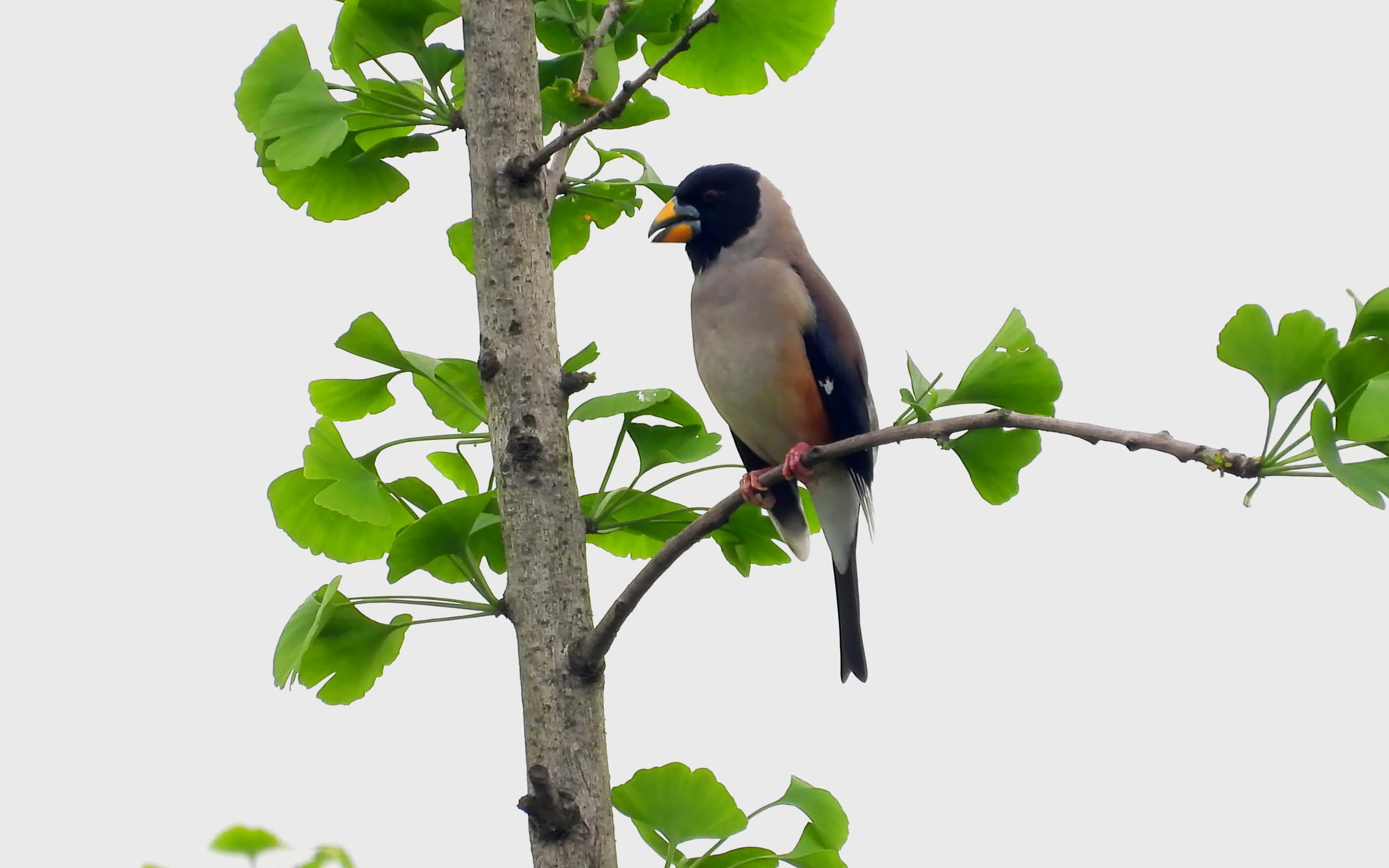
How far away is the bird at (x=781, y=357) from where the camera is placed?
3133 mm

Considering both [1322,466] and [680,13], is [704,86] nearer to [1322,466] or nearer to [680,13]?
[680,13]

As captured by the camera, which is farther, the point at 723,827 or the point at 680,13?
the point at 680,13

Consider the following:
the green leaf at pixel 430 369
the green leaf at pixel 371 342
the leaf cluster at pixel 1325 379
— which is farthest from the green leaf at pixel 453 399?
the leaf cluster at pixel 1325 379

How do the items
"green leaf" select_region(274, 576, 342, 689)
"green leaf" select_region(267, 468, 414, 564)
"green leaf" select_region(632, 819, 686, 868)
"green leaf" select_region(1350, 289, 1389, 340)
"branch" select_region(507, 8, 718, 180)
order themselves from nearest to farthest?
"green leaf" select_region(1350, 289, 1389, 340) → "branch" select_region(507, 8, 718, 180) → "green leaf" select_region(274, 576, 342, 689) → "green leaf" select_region(632, 819, 686, 868) → "green leaf" select_region(267, 468, 414, 564)

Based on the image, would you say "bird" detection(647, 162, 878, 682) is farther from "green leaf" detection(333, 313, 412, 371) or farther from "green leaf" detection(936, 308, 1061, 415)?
"green leaf" detection(333, 313, 412, 371)

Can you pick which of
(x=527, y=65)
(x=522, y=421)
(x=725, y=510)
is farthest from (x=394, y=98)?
(x=725, y=510)

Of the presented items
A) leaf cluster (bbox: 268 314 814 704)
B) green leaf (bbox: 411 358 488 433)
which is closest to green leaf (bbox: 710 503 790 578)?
leaf cluster (bbox: 268 314 814 704)

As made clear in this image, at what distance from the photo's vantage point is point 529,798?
2.33 meters

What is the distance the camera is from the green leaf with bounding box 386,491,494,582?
2.43 meters

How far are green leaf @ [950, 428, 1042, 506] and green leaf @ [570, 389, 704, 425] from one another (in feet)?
1.73

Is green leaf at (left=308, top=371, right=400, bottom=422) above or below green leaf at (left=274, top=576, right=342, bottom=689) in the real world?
above

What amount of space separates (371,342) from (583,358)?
17.9 inches

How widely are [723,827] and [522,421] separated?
837 millimetres

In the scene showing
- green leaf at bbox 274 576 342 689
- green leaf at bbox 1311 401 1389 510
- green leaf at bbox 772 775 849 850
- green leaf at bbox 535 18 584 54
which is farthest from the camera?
green leaf at bbox 535 18 584 54
